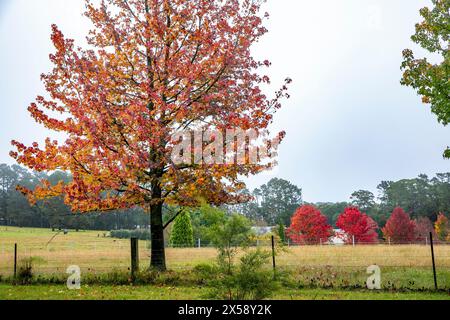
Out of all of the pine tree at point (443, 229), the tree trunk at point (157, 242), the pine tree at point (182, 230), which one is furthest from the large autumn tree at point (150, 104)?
the pine tree at point (443, 229)

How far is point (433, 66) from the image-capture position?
42.8ft

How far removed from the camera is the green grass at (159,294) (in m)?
9.73

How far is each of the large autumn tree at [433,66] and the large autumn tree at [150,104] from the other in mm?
4507

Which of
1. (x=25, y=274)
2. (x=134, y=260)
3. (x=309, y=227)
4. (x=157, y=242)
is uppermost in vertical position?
(x=157, y=242)

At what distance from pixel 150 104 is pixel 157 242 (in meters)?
4.90

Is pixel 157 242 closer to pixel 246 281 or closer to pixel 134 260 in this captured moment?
pixel 134 260

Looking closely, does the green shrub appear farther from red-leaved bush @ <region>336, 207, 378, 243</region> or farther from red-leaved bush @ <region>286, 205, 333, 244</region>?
red-leaved bush @ <region>336, 207, 378, 243</region>

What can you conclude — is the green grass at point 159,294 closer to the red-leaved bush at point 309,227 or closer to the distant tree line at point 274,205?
the red-leaved bush at point 309,227

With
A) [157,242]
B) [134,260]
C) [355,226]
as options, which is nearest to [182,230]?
[355,226]

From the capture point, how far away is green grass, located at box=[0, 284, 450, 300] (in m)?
9.73

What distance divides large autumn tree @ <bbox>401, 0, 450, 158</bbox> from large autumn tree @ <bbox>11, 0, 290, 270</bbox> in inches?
177

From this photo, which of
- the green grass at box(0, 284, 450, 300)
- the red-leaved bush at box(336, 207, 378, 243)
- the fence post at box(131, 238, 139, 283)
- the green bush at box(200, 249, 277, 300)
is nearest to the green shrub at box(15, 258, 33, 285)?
the green grass at box(0, 284, 450, 300)

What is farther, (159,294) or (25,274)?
(25,274)

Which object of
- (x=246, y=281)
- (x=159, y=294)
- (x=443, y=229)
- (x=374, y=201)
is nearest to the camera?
(x=246, y=281)
